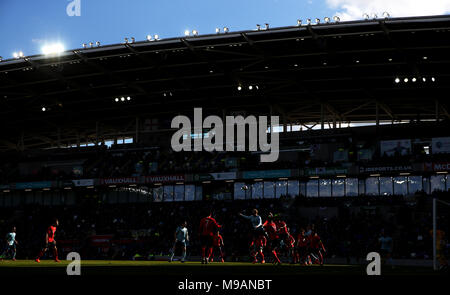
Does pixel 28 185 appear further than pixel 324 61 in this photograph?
Yes

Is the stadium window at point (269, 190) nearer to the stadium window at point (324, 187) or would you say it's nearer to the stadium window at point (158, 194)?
the stadium window at point (324, 187)

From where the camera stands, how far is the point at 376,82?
56.1m

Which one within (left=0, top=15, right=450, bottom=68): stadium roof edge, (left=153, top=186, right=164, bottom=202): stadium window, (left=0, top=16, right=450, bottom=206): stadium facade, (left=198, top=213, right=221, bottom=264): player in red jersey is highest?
(left=0, top=15, right=450, bottom=68): stadium roof edge

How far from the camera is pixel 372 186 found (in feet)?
183

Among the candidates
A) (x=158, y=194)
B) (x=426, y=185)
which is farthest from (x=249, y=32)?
(x=158, y=194)

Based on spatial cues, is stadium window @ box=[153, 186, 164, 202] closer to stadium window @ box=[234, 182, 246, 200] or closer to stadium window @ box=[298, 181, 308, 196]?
stadium window @ box=[234, 182, 246, 200]

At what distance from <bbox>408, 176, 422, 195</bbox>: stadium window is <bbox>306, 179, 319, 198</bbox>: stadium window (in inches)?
337

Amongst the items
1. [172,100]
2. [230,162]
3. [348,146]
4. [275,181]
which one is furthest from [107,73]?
[348,146]

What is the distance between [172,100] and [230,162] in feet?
31.2

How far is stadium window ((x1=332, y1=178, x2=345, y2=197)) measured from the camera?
56684 millimetres

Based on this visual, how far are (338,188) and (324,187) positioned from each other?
4.40 ft

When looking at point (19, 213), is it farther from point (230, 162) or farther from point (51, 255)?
point (230, 162)

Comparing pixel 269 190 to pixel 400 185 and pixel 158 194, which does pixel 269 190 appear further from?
pixel 400 185

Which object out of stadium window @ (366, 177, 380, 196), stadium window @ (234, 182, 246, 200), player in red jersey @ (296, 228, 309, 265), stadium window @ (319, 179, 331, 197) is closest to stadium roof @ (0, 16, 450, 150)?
stadium window @ (366, 177, 380, 196)
